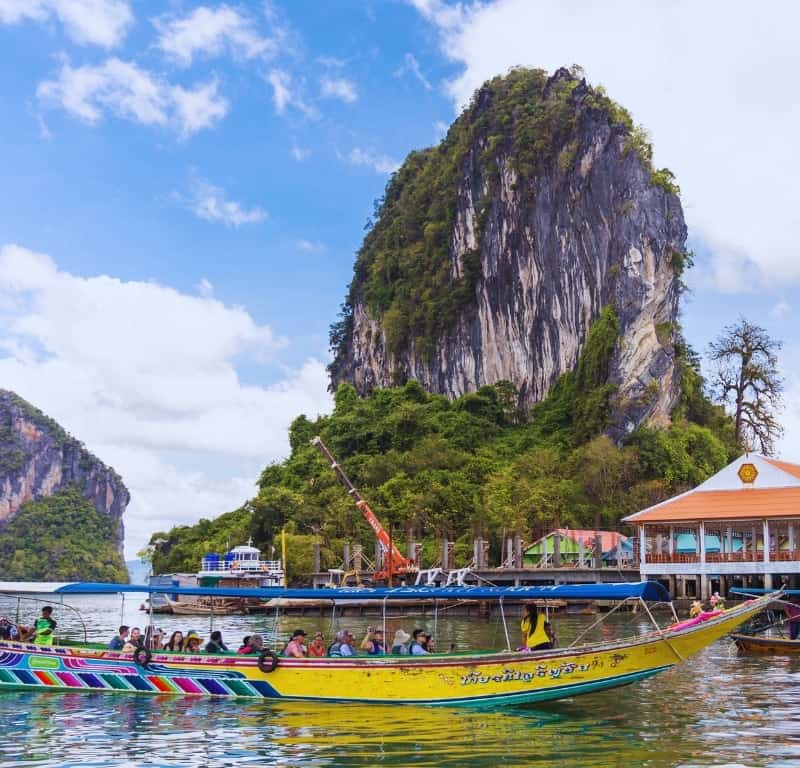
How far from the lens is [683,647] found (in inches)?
689

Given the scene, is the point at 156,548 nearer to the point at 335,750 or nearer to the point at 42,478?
the point at 335,750

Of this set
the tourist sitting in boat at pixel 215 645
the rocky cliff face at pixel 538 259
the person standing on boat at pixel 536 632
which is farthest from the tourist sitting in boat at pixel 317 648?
the rocky cliff face at pixel 538 259

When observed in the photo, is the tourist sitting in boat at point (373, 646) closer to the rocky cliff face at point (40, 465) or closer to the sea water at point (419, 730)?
the sea water at point (419, 730)

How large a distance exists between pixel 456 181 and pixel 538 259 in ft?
56.0

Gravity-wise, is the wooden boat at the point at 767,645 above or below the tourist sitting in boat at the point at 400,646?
below

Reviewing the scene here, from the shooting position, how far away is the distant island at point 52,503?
5551 inches

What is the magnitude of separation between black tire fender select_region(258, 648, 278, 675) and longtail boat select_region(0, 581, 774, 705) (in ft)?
0.06

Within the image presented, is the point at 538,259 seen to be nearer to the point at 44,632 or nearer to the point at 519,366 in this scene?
the point at 519,366

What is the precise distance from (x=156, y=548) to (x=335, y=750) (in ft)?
238

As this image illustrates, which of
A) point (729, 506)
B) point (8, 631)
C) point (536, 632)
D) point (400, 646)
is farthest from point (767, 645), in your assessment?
point (8, 631)

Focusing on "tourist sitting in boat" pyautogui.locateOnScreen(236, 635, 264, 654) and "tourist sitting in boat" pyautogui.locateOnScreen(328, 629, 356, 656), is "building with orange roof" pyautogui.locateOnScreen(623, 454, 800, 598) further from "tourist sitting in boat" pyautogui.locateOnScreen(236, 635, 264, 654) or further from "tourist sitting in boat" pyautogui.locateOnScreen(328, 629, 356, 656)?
"tourist sitting in boat" pyautogui.locateOnScreen(236, 635, 264, 654)

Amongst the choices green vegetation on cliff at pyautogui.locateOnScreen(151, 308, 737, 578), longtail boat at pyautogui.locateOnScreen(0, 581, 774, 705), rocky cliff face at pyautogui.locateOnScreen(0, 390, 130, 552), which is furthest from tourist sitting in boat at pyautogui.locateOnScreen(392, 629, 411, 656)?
rocky cliff face at pyautogui.locateOnScreen(0, 390, 130, 552)

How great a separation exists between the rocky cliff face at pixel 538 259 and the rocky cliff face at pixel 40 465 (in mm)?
90607

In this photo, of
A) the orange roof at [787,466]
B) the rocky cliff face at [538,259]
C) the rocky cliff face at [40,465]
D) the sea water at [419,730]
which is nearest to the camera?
the sea water at [419,730]
